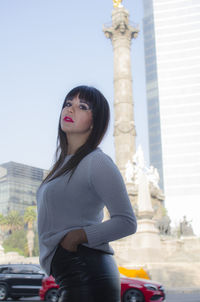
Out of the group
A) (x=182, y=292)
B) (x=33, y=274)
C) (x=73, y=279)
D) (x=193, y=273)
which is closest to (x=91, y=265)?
(x=73, y=279)

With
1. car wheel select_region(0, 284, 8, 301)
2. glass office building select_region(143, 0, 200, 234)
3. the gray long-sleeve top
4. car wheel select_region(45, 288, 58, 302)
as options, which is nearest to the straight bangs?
the gray long-sleeve top

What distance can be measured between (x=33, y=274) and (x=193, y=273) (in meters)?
10.1

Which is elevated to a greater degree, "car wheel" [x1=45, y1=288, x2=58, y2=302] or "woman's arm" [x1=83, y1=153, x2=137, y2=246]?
"woman's arm" [x1=83, y1=153, x2=137, y2=246]

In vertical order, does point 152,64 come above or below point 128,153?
above

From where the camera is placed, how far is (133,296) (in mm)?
11234

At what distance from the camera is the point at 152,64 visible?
10631 cm

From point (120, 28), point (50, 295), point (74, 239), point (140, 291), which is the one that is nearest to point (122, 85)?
point (120, 28)

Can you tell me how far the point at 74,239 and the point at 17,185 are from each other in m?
94.4

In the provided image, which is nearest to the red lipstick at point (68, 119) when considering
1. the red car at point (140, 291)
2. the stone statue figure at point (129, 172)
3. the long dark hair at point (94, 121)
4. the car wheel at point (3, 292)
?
the long dark hair at point (94, 121)

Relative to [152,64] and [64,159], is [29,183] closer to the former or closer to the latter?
[152,64]

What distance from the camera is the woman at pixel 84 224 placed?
1.78m

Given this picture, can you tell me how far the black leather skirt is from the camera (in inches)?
69.1

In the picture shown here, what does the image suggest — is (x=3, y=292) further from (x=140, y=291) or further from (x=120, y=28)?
(x=120, y=28)

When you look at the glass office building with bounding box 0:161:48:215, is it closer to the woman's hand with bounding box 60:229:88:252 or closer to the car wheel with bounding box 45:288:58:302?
the car wheel with bounding box 45:288:58:302
